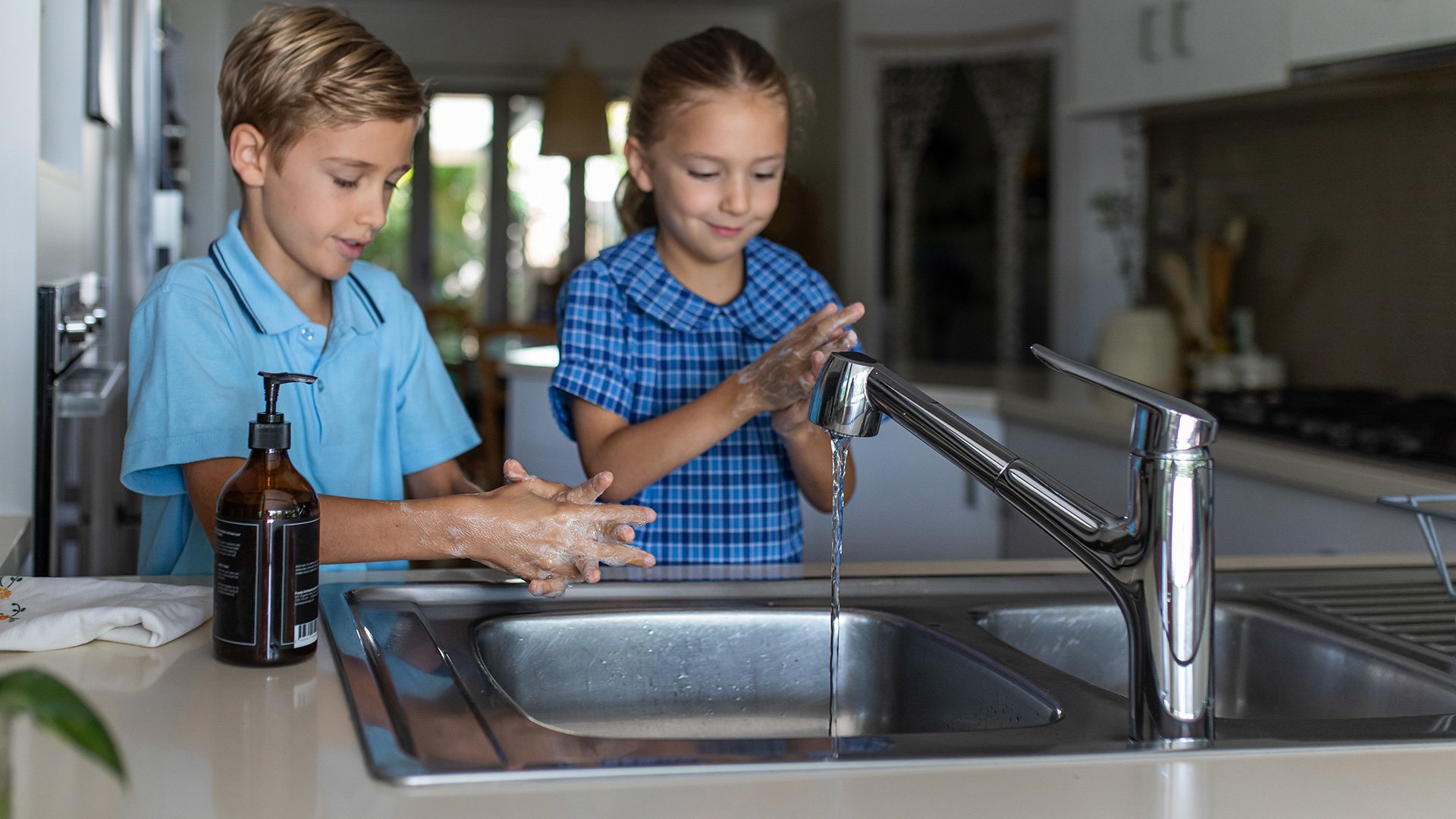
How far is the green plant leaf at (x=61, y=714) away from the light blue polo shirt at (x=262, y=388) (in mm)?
692

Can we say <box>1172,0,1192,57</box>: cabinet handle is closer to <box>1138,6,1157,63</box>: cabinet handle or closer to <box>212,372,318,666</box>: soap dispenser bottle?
<box>1138,6,1157,63</box>: cabinet handle

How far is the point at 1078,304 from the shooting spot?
4488 millimetres

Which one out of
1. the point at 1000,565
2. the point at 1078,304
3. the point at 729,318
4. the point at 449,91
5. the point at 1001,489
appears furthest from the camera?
the point at 449,91

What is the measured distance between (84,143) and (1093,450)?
1779mm

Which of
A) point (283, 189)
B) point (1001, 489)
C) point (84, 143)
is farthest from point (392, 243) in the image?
point (1001, 489)

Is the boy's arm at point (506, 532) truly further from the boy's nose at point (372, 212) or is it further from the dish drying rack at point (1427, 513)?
the dish drying rack at point (1427, 513)

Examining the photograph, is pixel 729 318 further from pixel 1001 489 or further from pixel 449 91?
pixel 449 91

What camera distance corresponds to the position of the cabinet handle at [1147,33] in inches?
98.6

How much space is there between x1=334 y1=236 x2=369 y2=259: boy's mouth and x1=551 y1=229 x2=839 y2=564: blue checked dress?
27 centimetres

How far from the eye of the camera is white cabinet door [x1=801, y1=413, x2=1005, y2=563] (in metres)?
2.75

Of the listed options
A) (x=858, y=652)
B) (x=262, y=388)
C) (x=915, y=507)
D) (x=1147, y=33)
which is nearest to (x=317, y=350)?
(x=262, y=388)

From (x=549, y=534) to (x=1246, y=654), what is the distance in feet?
1.85

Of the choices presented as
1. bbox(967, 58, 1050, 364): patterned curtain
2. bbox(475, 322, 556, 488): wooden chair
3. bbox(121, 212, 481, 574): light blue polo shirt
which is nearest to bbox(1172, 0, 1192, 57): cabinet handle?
bbox(121, 212, 481, 574): light blue polo shirt

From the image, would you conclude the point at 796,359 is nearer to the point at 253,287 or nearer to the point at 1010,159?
the point at 253,287
